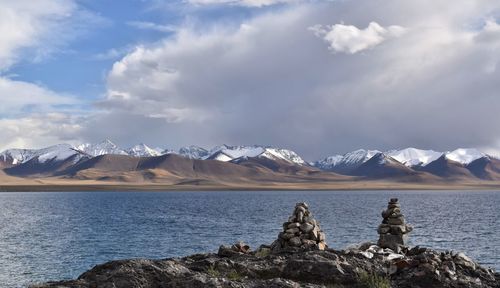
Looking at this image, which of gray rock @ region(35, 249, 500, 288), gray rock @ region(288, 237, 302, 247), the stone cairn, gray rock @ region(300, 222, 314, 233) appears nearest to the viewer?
gray rock @ region(35, 249, 500, 288)

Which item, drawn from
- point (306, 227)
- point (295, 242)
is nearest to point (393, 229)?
point (306, 227)

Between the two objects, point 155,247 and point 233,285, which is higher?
point 233,285

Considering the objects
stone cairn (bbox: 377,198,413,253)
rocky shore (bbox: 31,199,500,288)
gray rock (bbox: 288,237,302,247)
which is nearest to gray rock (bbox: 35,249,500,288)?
rocky shore (bbox: 31,199,500,288)

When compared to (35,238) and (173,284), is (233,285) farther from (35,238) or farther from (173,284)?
(35,238)

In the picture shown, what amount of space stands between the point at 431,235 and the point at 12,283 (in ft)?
177

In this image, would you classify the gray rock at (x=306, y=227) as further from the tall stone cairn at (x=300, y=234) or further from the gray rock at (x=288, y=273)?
the gray rock at (x=288, y=273)

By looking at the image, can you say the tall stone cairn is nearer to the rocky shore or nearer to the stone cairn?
the rocky shore

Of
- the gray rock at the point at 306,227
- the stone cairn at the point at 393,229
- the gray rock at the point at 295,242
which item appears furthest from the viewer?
the stone cairn at the point at 393,229

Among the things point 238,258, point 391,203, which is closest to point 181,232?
point 391,203

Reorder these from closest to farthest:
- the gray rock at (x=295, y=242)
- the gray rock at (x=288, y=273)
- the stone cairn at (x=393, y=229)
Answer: the gray rock at (x=288, y=273)
the gray rock at (x=295, y=242)
the stone cairn at (x=393, y=229)

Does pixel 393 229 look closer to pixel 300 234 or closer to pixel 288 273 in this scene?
pixel 300 234

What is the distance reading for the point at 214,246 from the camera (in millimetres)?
64375

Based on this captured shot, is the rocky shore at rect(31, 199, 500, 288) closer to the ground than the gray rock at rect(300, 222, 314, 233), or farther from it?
closer to the ground

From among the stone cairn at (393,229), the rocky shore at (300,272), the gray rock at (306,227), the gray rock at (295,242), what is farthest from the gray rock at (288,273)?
the stone cairn at (393,229)
